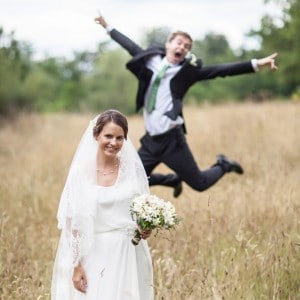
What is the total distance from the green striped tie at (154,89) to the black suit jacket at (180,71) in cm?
9

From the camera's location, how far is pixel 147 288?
12.1 ft

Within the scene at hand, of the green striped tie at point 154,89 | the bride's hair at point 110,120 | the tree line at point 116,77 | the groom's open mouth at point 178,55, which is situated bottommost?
the bride's hair at point 110,120

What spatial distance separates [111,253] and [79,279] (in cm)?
23

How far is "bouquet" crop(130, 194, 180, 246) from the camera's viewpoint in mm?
3273

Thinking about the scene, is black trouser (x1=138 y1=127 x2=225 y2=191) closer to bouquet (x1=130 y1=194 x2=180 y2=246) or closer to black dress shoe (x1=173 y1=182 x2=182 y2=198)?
black dress shoe (x1=173 y1=182 x2=182 y2=198)

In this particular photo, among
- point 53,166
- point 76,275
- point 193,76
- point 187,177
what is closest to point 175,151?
point 187,177

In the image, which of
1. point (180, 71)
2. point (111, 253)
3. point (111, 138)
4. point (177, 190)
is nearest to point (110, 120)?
point (111, 138)

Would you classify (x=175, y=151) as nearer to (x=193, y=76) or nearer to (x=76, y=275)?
(x=193, y=76)

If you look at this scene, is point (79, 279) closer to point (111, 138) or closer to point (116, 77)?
point (111, 138)

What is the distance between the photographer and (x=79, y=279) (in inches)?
134

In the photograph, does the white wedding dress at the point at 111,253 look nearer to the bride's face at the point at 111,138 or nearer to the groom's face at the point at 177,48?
the bride's face at the point at 111,138

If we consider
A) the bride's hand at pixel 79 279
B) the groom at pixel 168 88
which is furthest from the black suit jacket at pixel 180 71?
the bride's hand at pixel 79 279

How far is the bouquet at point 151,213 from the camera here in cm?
327

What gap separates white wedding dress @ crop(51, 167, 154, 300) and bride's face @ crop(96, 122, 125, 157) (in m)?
0.17
